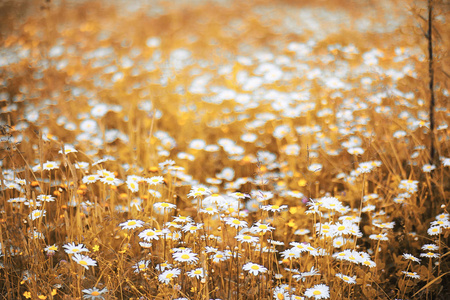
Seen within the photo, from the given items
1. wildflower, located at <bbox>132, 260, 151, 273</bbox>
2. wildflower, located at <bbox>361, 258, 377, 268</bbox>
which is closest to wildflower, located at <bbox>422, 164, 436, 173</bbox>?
wildflower, located at <bbox>361, 258, 377, 268</bbox>

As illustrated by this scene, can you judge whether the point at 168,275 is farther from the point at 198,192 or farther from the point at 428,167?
Result: the point at 428,167

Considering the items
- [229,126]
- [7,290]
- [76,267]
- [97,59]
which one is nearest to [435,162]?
[229,126]

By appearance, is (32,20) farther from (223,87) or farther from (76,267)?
(76,267)

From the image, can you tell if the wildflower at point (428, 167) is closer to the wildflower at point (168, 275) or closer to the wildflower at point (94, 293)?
the wildflower at point (168, 275)

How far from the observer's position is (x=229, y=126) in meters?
3.90

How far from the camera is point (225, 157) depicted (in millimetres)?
3334

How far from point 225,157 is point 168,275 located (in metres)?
1.88

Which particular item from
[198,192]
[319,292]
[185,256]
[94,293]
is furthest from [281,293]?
[94,293]

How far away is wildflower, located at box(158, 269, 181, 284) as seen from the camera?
1485 mm

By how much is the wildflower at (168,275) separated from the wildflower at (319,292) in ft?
1.65

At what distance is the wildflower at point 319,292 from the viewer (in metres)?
1.48

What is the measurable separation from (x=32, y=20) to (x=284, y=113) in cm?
549

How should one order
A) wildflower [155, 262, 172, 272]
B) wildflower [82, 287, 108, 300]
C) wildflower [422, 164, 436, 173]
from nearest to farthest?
wildflower [82, 287, 108, 300] → wildflower [155, 262, 172, 272] → wildflower [422, 164, 436, 173]

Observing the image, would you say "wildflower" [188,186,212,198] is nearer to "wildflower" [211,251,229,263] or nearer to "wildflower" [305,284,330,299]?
"wildflower" [211,251,229,263]
